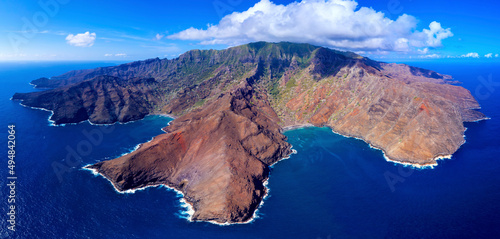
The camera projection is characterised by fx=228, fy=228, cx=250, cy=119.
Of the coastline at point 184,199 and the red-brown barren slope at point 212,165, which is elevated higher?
the red-brown barren slope at point 212,165

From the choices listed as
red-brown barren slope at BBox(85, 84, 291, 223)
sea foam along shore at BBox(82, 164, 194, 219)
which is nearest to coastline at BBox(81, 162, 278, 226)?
sea foam along shore at BBox(82, 164, 194, 219)

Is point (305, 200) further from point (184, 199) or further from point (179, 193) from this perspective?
point (179, 193)

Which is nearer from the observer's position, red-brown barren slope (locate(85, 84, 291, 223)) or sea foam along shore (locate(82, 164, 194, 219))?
sea foam along shore (locate(82, 164, 194, 219))

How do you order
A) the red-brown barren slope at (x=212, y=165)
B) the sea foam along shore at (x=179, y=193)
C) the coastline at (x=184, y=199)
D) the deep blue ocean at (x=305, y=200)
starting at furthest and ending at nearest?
the red-brown barren slope at (x=212, y=165) < the sea foam along shore at (x=179, y=193) < the coastline at (x=184, y=199) < the deep blue ocean at (x=305, y=200)

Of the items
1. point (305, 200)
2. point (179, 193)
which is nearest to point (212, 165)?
point (179, 193)

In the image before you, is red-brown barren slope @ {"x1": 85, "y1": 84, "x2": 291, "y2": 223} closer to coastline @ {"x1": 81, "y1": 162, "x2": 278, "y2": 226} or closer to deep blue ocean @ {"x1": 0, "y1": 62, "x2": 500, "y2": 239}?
coastline @ {"x1": 81, "y1": 162, "x2": 278, "y2": 226}

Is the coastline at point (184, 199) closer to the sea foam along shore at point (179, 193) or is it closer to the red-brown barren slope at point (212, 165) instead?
the sea foam along shore at point (179, 193)

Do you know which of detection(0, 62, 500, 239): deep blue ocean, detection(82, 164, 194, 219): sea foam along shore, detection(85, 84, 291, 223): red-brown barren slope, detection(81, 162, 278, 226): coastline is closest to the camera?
detection(0, 62, 500, 239): deep blue ocean

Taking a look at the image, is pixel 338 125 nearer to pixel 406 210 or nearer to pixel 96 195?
pixel 406 210

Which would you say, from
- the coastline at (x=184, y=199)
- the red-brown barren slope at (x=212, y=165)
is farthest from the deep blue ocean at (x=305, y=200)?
the red-brown barren slope at (x=212, y=165)
